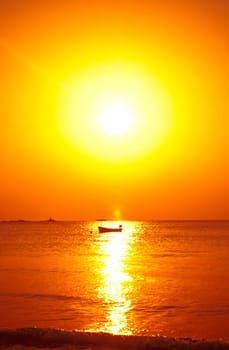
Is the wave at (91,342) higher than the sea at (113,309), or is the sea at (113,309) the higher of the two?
the sea at (113,309)

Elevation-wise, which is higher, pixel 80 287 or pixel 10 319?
pixel 80 287

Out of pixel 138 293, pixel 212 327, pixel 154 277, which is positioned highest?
pixel 154 277

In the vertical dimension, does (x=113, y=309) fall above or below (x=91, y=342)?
above

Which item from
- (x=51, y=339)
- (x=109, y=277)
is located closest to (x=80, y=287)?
(x=109, y=277)

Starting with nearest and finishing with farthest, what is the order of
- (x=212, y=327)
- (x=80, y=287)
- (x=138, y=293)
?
(x=212, y=327)
(x=138, y=293)
(x=80, y=287)

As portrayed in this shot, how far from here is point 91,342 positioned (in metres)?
17.3

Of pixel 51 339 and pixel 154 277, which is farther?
pixel 154 277

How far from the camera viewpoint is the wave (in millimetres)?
16766

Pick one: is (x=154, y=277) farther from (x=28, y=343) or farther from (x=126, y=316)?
(x=28, y=343)

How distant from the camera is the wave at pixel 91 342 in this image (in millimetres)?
16766

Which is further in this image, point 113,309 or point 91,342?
point 113,309

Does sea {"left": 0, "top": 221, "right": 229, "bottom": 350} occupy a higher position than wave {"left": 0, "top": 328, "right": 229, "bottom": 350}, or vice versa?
sea {"left": 0, "top": 221, "right": 229, "bottom": 350}

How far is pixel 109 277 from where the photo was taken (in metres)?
47.4

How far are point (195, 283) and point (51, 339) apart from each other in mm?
25768
